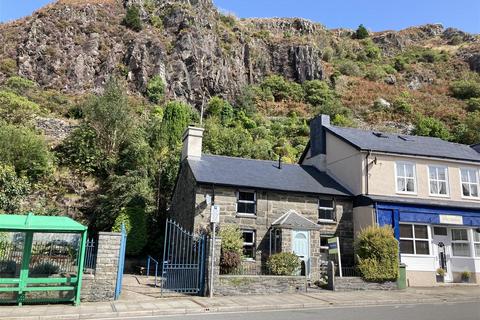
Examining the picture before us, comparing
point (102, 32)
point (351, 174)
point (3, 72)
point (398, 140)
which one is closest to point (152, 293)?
point (351, 174)

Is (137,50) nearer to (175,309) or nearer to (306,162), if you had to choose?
(306,162)

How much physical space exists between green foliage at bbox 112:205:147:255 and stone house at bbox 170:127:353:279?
7.59 ft

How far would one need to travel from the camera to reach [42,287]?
38.6 ft

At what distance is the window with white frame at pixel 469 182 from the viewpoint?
75.3 feet

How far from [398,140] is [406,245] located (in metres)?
6.92

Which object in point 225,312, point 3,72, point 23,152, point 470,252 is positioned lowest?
point 225,312

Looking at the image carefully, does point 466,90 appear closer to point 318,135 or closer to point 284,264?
point 318,135

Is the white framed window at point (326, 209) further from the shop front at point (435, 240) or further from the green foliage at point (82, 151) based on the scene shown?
the green foliage at point (82, 151)

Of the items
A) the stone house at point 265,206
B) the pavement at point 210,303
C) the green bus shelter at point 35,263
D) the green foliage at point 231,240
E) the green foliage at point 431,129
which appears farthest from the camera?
the green foliage at point 431,129

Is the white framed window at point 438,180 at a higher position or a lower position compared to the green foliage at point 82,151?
lower

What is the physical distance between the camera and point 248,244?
19.5 m

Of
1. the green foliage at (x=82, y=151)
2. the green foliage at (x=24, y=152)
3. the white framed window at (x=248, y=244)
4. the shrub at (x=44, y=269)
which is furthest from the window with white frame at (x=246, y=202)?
the green foliage at (x=24, y=152)

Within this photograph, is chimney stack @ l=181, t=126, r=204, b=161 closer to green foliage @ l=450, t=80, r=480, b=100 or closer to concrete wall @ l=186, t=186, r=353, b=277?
concrete wall @ l=186, t=186, r=353, b=277

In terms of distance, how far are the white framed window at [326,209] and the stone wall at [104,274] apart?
461 inches
